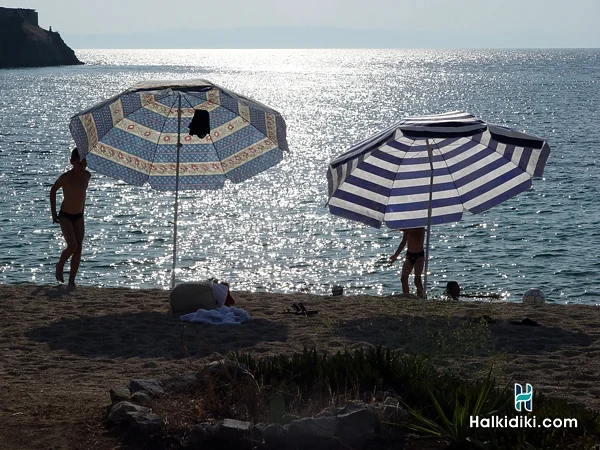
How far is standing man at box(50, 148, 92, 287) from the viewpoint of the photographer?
1284 cm

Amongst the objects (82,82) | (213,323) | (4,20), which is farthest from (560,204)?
(4,20)

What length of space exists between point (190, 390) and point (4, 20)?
15606 cm

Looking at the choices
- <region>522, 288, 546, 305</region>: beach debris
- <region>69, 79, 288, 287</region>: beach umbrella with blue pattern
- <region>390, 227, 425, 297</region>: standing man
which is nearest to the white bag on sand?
<region>69, 79, 288, 287</region>: beach umbrella with blue pattern

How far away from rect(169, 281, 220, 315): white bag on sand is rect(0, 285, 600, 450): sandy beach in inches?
7.3

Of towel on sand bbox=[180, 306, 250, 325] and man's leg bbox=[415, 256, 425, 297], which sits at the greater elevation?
man's leg bbox=[415, 256, 425, 297]

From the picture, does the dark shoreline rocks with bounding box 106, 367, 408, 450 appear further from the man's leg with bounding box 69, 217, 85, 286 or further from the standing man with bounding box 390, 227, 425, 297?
the man's leg with bounding box 69, 217, 85, 286

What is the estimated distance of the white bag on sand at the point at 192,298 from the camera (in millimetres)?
11156

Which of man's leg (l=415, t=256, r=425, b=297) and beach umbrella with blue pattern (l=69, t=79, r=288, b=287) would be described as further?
man's leg (l=415, t=256, r=425, b=297)

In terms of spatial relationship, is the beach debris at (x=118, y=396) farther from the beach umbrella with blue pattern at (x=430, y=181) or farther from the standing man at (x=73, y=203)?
the standing man at (x=73, y=203)

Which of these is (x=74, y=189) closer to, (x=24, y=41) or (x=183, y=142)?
(x=183, y=142)

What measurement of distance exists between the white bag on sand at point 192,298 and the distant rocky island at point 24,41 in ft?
494

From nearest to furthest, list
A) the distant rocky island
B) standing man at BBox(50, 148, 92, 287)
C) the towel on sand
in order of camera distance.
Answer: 1. the towel on sand
2. standing man at BBox(50, 148, 92, 287)
3. the distant rocky island

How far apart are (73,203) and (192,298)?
297 centimetres

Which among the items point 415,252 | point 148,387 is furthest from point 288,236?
point 148,387
